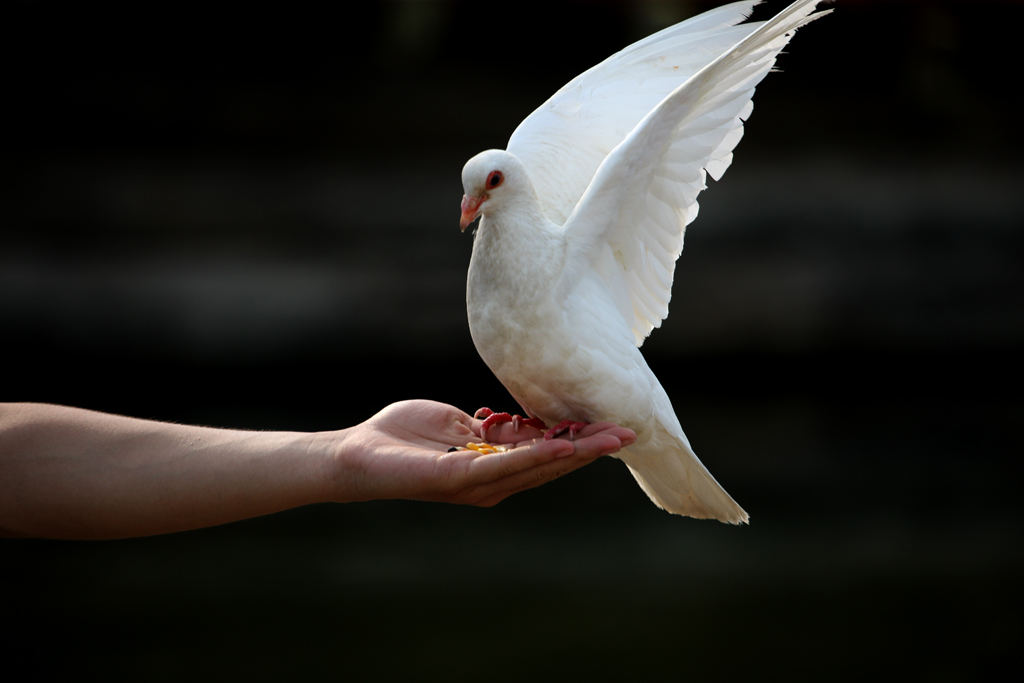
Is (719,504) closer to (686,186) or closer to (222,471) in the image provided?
(686,186)

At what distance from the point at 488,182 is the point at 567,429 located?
2.11 feet

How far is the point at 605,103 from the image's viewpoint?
8.07 ft

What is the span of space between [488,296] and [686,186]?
63 cm

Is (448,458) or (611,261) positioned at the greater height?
(611,261)

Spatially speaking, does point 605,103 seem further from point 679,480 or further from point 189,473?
point 189,473

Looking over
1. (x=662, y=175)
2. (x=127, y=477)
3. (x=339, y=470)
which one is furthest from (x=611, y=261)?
(x=127, y=477)

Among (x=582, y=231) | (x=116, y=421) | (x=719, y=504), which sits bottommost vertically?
(x=719, y=504)

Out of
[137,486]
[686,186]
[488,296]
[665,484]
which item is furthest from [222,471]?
[686,186]

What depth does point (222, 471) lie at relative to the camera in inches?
77.5

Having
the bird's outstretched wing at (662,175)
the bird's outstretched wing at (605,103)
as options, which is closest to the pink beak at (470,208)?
the bird's outstretched wing at (662,175)

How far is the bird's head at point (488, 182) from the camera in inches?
74.0

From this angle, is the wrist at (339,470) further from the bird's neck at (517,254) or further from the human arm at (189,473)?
the bird's neck at (517,254)

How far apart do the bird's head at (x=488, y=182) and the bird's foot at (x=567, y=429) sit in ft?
1.80

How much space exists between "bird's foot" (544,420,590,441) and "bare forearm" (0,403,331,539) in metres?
0.57
